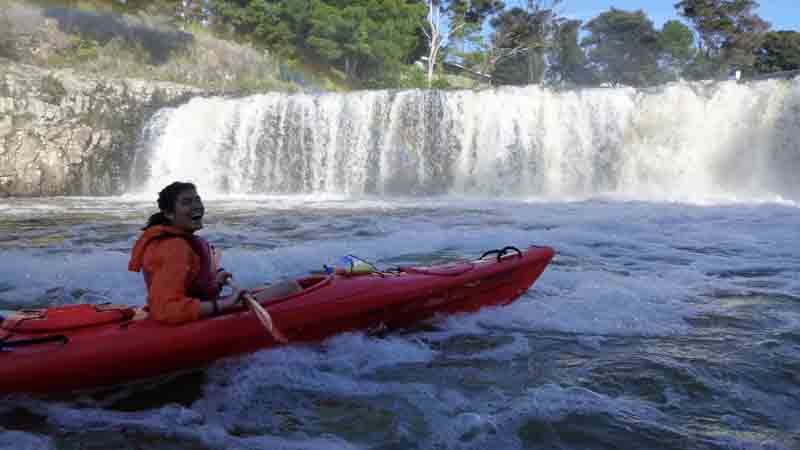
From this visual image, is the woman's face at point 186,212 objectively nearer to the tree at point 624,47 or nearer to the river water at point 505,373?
the river water at point 505,373

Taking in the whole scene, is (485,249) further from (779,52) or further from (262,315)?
(779,52)

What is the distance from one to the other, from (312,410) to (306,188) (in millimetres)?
12623

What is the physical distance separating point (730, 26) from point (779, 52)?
3154 millimetres

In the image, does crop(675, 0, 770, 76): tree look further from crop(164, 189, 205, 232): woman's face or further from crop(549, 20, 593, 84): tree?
crop(164, 189, 205, 232): woman's face

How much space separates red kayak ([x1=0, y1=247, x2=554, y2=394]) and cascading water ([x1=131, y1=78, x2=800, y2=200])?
1137cm

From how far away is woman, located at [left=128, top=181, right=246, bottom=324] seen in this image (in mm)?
2613

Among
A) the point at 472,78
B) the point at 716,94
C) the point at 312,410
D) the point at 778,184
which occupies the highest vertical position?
the point at 472,78

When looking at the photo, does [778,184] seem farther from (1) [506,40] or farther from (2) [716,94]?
(1) [506,40]

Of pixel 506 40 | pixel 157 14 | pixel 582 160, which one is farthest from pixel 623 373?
pixel 506 40

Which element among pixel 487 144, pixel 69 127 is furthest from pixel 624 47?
pixel 69 127

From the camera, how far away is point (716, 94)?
44.5 feet

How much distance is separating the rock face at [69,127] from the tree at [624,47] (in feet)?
87.7

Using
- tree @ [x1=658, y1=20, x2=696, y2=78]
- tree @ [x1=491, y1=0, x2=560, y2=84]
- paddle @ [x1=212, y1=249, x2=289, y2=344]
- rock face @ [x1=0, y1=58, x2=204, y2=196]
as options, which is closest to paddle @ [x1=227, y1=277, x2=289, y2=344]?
paddle @ [x1=212, y1=249, x2=289, y2=344]

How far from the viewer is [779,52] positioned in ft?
103
